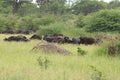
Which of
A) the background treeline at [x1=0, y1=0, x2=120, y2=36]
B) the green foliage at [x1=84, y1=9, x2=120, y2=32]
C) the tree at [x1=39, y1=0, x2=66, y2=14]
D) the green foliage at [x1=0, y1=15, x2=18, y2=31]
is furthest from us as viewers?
the tree at [x1=39, y1=0, x2=66, y2=14]

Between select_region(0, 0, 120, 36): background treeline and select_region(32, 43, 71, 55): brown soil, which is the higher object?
select_region(32, 43, 71, 55): brown soil

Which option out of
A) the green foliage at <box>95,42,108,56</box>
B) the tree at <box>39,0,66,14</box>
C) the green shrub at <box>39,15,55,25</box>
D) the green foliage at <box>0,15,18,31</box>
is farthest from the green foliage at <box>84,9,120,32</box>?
the tree at <box>39,0,66,14</box>

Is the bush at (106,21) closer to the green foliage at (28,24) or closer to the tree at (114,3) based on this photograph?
the green foliage at (28,24)

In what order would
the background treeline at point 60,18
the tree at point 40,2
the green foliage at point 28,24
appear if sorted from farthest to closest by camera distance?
1. the tree at point 40,2
2. the green foliage at point 28,24
3. the background treeline at point 60,18

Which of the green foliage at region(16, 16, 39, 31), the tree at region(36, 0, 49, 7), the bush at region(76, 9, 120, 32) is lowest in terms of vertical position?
the green foliage at region(16, 16, 39, 31)

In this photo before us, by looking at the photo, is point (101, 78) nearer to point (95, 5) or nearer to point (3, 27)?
point (3, 27)

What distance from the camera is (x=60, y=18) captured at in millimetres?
47500

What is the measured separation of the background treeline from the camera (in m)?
27.8

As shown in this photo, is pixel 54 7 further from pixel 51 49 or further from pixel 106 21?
pixel 51 49

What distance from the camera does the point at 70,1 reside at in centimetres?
8100

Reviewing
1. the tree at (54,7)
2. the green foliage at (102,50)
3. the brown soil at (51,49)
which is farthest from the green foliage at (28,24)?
the green foliage at (102,50)

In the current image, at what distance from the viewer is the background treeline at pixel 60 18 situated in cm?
2784

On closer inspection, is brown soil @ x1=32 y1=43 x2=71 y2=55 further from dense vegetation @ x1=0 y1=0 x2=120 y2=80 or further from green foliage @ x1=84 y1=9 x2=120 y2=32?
green foliage @ x1=84 y1=9 x2=120 y2=32

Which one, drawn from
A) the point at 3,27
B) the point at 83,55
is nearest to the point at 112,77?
the point at 83,55
